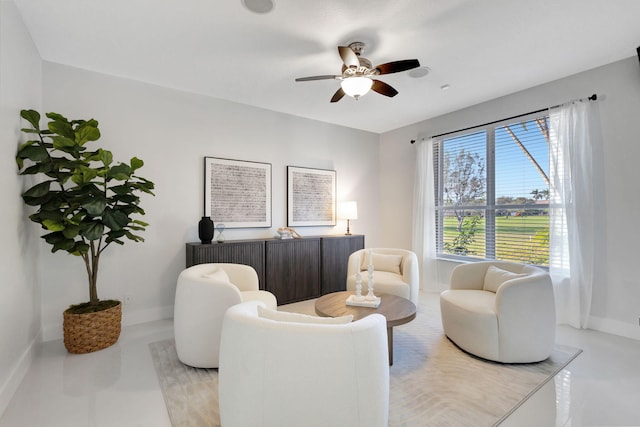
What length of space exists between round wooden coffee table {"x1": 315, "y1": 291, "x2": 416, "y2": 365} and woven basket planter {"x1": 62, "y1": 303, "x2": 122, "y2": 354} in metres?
1.94

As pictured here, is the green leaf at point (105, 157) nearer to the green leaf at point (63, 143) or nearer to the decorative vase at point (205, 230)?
the green leaf at point (63, 143)

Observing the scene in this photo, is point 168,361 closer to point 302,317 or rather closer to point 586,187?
point 302,317

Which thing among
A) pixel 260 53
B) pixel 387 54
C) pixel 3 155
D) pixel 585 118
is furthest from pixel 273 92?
pixel 585 118

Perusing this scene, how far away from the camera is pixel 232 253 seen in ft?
11.6

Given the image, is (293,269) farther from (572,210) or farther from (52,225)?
(572,210)

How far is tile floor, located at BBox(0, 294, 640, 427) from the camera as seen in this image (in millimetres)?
1750

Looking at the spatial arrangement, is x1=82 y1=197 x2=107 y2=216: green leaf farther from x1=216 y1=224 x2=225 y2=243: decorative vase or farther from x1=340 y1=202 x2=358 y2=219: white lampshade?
x1=340 y1=202 x2=358 y2=219: white lampshade

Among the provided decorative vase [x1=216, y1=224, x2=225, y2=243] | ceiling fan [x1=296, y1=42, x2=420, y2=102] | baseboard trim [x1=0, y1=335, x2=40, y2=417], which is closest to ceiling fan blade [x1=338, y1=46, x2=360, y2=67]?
ceiling fan [x1=296, y1=42, x2=420, y2=102]

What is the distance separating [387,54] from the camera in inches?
111

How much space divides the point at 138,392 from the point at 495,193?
14.5ft

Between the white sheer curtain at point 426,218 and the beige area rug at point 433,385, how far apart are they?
1.89 metres

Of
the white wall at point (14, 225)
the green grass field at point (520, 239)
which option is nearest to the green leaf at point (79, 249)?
the white wall at point (14, 225)

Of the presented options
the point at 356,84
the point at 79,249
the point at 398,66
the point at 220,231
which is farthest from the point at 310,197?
the point at 79,249

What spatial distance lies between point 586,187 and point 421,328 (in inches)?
91.2
